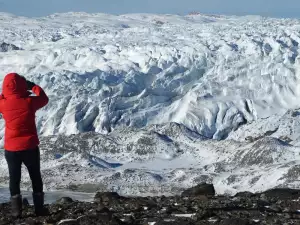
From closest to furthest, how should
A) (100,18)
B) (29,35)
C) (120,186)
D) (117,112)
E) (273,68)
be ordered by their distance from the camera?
(120,186) → (117,112) → (273,68) → (29,35) → (100,18)

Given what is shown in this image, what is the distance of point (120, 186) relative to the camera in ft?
80.6

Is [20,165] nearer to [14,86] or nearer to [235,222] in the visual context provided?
[14,86]

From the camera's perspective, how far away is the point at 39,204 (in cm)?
762

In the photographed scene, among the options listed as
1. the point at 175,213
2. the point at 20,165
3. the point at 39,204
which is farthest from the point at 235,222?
the point at 20,165

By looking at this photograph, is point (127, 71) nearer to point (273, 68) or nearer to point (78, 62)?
point (78, 62)

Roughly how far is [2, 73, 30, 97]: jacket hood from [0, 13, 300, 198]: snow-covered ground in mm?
16243

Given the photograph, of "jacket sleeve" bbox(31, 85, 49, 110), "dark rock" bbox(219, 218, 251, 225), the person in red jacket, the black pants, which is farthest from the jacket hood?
"dark rock" bbox(219, 218, 251, 225)

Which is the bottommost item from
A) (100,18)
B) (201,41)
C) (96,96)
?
(96,96)

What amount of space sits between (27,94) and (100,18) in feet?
337

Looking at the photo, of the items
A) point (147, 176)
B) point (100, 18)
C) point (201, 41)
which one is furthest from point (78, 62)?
point (100, 18)

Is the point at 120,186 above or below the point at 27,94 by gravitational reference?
below

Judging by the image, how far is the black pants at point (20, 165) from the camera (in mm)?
7195

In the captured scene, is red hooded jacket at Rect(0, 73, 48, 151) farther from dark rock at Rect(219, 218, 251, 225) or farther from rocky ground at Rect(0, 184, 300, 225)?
dark rock at Rect(219, 218, 251, 225)

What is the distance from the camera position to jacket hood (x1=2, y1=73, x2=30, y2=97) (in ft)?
23.4
